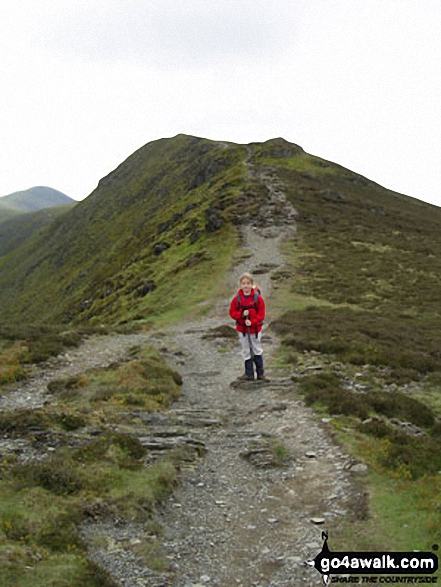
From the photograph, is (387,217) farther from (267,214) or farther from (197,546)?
(197,546)

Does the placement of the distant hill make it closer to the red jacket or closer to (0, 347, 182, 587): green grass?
the red jacket

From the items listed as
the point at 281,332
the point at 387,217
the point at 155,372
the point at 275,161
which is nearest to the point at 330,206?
the point at 387,217

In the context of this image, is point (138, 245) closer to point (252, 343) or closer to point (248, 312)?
point (252, 343)

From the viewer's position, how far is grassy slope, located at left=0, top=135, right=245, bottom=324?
54.5 metres

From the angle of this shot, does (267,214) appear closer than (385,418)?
No

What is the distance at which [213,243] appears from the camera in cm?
6200

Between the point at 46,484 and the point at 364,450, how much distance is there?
774cm

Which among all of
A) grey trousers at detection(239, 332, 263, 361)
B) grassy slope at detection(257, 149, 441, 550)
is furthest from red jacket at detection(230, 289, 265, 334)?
grassy slope at detection(257, 149, 441, 550)

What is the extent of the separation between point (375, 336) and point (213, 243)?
3437 centimetres

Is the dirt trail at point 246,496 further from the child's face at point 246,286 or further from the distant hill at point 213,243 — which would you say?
the distant hill at point 213,243

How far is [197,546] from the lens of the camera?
9.55 metres

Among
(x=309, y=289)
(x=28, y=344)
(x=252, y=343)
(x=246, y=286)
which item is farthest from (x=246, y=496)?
(x=309, y=289)

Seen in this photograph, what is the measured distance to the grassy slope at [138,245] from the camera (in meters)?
54.5

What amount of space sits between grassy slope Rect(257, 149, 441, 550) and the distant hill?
1.16 feet
